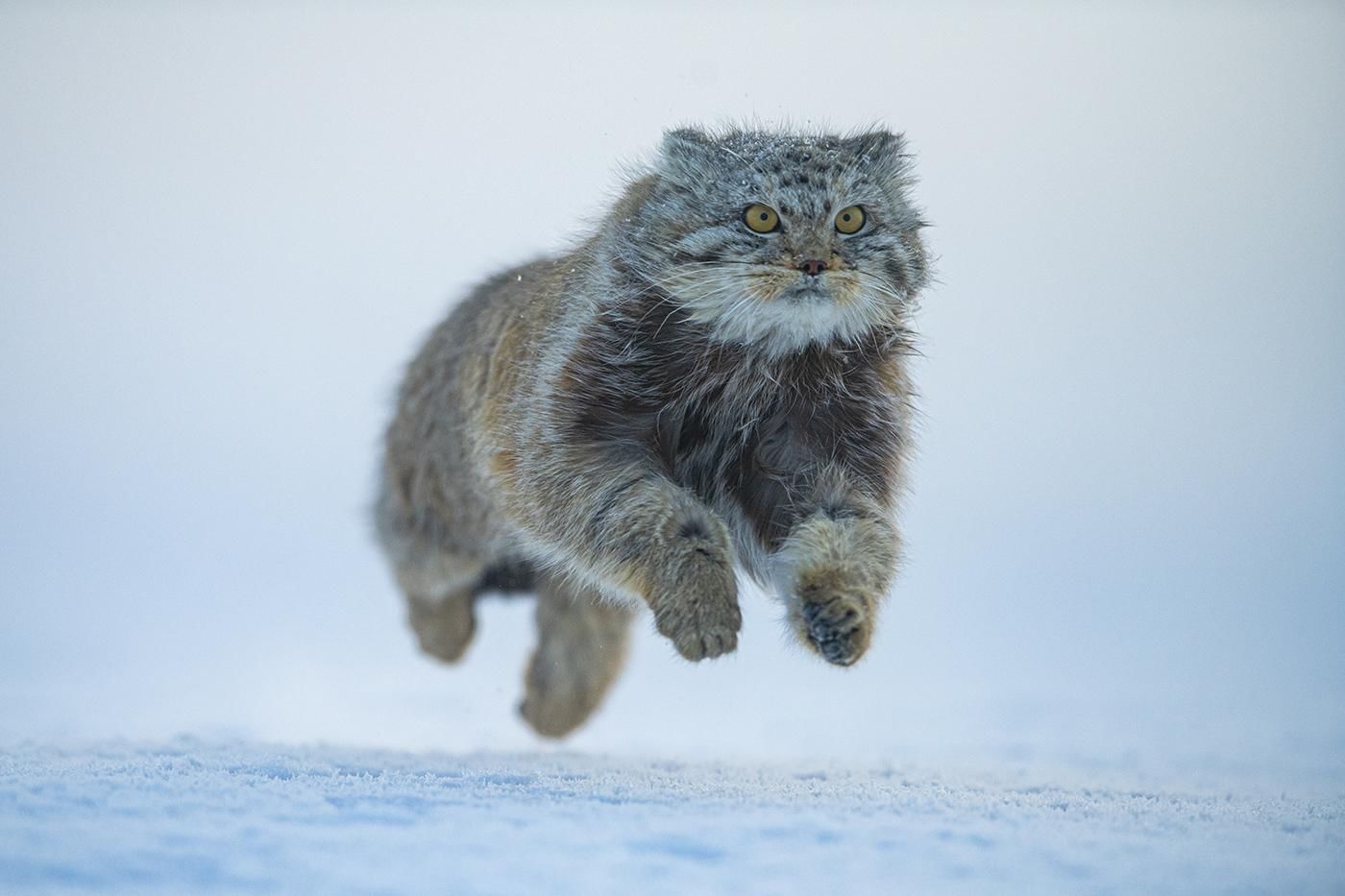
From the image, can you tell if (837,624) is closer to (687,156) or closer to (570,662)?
(687,156)

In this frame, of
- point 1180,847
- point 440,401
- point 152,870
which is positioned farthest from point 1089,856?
point 440,401

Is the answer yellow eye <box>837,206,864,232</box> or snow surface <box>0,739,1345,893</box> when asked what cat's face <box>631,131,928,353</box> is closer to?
yellow eye <box>837,206,864,232</box>

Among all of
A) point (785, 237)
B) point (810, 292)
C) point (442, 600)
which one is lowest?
point (442, 600)

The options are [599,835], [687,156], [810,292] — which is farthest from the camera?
[687,156]

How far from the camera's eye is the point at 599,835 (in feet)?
12.6

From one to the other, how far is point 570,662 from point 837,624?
3.52 m

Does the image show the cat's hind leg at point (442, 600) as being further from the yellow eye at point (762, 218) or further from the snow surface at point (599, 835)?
the yellow eye at point (762, 218)

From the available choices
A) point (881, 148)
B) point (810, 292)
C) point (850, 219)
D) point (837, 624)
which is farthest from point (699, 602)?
point (881, 148)

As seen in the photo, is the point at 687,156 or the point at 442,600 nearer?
the point at 687,156

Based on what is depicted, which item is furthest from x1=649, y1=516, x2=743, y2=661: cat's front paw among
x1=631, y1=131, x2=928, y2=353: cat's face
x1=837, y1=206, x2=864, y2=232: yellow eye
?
x1=837, y1=206, x2=864, y2=232: yellow eye

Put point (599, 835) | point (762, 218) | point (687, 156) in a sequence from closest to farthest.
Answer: point (599, 835) < point (762, 218) < point (687, 156)

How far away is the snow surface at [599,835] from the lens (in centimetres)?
345

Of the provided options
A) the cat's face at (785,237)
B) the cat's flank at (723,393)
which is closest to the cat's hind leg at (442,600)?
the cat's flank at (723,393)

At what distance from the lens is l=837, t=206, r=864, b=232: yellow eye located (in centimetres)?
504
